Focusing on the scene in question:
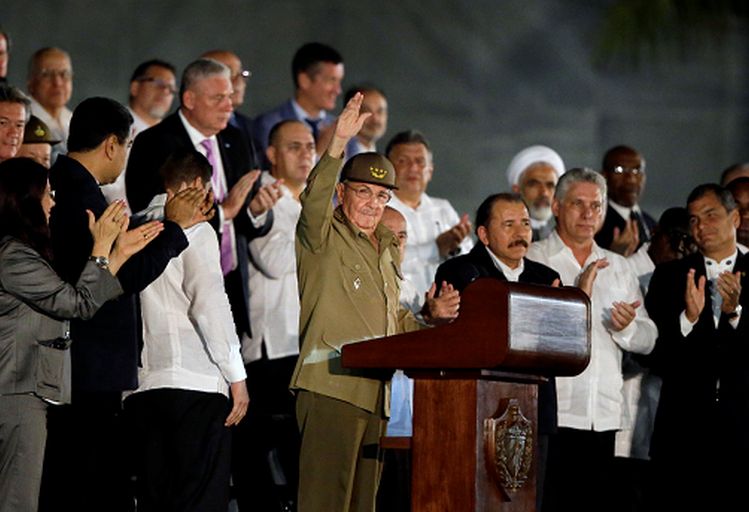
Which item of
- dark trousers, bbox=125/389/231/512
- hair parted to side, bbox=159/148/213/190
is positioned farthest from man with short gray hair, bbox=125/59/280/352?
dark trousers, bbox=125/389/231/512

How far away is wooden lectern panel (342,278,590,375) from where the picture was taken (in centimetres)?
401

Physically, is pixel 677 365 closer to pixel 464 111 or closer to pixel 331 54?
pixel 331 54

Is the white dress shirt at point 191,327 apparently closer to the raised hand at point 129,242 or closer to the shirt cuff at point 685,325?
the raised hand at point 129,242

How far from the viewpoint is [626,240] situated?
25.7ft

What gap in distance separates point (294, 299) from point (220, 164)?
694mm

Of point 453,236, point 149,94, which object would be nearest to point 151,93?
point 149,94

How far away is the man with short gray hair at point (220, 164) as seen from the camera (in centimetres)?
661

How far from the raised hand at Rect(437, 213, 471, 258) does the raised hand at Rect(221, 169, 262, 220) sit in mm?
1141

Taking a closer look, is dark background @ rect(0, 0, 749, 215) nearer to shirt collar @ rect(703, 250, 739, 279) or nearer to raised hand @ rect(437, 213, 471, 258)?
raised hand @ rect(437, 213, 471, 258)

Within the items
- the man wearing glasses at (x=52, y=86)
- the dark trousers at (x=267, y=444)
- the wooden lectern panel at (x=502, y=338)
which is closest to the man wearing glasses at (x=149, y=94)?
the man wearing glasses at (x=52, y=86)

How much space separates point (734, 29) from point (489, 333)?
289 inches

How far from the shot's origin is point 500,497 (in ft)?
13.4

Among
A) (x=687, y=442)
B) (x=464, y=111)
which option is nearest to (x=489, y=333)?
(x=687, y=442)

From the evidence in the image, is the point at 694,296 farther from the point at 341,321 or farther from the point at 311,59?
the point at 311,59
